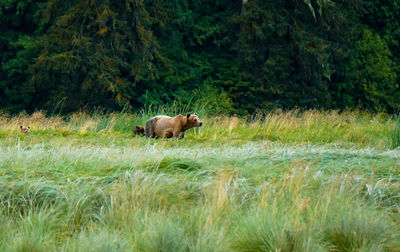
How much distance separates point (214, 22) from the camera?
27688 mm

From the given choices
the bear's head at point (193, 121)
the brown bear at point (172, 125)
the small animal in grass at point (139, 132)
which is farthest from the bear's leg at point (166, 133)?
the small animal in grass at point (139, 132)

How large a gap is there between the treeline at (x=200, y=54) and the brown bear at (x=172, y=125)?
33.4ft

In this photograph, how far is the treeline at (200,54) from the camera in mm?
23109

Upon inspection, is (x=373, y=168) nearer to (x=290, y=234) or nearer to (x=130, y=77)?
(x=290, y=234)

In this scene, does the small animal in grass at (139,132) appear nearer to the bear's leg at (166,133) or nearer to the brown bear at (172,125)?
the brown bear at (172,125)

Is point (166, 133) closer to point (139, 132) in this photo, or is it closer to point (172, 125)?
point (172, 125)

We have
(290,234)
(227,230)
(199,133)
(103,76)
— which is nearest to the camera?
(290,234)

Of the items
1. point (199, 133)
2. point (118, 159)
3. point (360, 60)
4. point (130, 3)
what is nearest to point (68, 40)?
point (130, 3)

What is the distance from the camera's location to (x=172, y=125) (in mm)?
11641

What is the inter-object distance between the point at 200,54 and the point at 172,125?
1638 cm

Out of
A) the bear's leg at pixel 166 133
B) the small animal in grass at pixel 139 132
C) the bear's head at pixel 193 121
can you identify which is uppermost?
the bear's head at pixel 193 121

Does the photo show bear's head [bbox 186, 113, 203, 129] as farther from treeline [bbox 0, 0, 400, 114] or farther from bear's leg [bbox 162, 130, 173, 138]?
treeline [bbox 0, 0, 400, 114]

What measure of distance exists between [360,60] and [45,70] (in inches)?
593

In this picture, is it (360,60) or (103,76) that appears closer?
(103,76)
